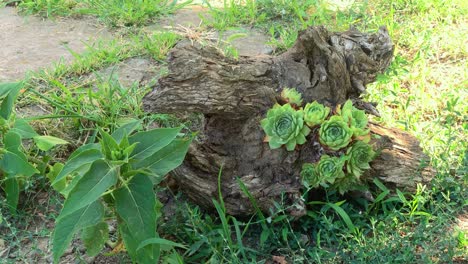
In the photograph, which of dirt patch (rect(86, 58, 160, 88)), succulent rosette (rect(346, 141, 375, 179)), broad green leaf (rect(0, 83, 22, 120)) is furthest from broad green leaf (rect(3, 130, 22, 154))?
succulent rosette (rect(346, 141, 375, 179))

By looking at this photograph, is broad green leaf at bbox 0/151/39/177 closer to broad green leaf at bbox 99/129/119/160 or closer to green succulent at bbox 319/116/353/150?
broad green leaf at bbox 99/129/119/160

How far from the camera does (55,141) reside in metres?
2.94

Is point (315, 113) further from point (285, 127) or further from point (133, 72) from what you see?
point (133, 72)

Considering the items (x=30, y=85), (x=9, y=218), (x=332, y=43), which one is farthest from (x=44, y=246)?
(x=332, y=43)

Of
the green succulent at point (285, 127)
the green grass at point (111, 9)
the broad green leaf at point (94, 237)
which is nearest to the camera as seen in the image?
the broad green leaf at point (94, 237)

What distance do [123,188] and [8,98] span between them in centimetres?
93

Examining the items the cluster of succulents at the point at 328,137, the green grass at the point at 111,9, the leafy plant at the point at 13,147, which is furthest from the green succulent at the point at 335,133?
the green grass at the point at 111,9

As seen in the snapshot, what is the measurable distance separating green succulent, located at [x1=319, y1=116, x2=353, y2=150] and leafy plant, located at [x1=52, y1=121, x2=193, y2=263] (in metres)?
0.68

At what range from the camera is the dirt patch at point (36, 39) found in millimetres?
4156

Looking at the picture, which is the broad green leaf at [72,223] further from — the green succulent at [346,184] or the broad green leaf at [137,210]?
the green succulent at [346,184]

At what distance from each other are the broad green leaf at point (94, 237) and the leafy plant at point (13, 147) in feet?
1.60

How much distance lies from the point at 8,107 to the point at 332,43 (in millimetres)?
1660

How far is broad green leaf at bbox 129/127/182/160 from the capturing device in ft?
7.50

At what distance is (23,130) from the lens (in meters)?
2.86
